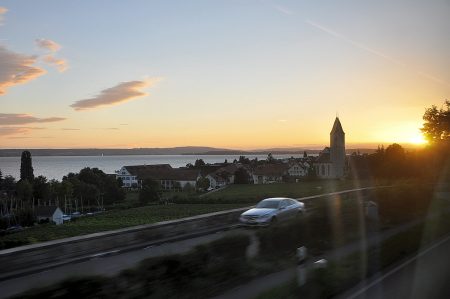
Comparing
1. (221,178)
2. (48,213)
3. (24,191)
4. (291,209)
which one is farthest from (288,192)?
(221,178)

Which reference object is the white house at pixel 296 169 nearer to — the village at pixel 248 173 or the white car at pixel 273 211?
the village at pixel 248 173

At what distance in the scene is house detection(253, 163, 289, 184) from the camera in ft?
486

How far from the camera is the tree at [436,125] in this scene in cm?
5259

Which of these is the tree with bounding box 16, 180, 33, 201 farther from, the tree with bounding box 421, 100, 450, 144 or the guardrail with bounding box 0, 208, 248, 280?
the guardrail with bounding box 0, 208, 248, 280

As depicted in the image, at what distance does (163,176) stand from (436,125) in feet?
333

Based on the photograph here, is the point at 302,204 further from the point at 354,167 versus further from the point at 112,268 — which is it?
the point at 354,167

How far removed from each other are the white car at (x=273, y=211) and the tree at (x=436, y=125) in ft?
123

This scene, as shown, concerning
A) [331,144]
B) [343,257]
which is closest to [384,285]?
[343,257]

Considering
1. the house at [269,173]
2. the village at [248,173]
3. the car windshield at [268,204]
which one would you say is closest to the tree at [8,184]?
the village at [248,173]

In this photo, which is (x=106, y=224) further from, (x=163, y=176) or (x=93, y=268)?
(x=163, y=176)

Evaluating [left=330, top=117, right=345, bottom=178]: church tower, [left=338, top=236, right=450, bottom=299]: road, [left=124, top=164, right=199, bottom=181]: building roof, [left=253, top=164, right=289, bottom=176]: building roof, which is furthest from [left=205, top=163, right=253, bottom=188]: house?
[left=338, top=236, right=450, bottom=299]: road

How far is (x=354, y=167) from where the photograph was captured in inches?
3378

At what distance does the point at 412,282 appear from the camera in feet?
32.6

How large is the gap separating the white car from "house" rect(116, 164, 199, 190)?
11519 cm
